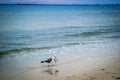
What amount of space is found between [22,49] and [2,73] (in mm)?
5070

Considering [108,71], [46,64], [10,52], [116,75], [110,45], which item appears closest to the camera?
[116,75]

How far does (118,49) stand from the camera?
14922 millimetres

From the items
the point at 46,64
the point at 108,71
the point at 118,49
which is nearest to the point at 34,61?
the point at 46,64

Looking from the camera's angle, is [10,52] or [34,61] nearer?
[34,61]

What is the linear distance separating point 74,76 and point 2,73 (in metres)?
2.97

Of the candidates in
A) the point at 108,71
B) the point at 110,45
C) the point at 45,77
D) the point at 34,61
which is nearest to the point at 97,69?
the point at 108,71

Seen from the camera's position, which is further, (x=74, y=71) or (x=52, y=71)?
(x=52, y=71)

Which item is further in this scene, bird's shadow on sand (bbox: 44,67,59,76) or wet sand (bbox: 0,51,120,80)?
bird's shadow on sand (bbox: 44,67,59,76)

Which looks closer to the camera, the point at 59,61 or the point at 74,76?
the point at 74,76

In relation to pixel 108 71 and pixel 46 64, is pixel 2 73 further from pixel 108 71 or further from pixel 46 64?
pixel 108 71

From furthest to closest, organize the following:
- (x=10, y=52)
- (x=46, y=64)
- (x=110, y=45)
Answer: (x=110, y=45) < (x=10, y=52) < (x=46, y=64)

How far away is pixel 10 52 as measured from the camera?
14.8 meters

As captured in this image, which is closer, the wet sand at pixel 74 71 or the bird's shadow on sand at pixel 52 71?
the wet sand at pixel 74 71

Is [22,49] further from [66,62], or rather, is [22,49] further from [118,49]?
[118,49]
